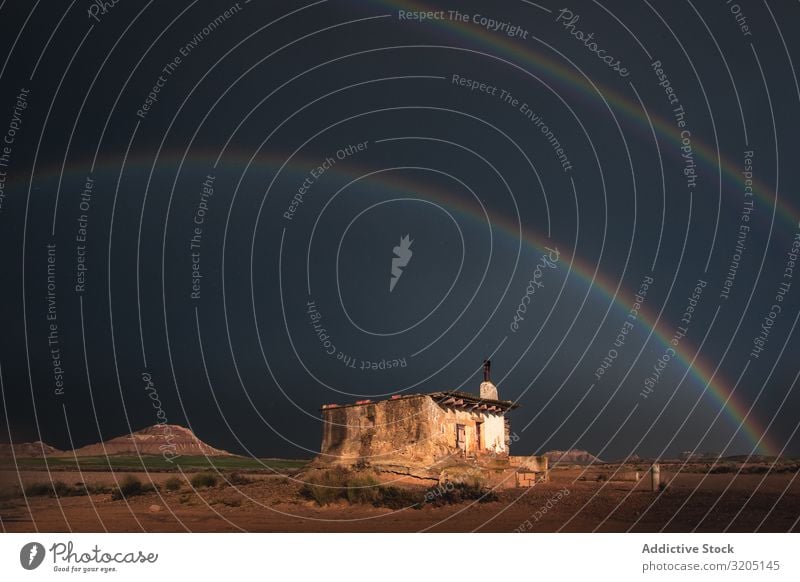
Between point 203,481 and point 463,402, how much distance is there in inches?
525

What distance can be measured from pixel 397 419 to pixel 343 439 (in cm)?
403

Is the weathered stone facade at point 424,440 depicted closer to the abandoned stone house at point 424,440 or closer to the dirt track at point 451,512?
the abandoned stone house at point 424,440

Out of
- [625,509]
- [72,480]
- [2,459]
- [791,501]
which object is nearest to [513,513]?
[625,509]

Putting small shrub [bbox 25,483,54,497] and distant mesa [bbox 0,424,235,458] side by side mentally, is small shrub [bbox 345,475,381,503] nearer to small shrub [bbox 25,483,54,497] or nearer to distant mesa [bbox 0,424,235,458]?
small shrub [bbox 25,483,54,497]

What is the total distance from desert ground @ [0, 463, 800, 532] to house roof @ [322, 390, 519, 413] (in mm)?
6198

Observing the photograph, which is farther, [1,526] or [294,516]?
[294,516]

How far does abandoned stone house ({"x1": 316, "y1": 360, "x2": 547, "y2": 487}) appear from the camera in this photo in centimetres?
3428

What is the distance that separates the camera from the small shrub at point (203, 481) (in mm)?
37469

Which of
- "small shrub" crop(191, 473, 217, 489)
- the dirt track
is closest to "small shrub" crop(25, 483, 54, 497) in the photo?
the dirt track

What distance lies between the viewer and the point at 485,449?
4094 centimetres

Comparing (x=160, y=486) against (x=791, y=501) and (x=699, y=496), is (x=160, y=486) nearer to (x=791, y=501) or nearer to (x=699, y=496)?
(x=699, y=496)

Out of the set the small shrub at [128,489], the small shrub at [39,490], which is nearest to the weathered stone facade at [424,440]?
the small shrub at [128,489]

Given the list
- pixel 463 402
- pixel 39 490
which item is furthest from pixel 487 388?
pixel 39 490

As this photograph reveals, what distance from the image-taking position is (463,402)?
39.0 m
